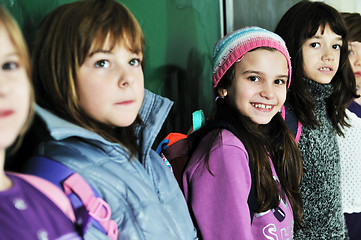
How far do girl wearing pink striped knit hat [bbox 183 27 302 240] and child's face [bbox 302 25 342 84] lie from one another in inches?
10.4

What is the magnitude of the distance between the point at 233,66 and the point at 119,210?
35.1 inches

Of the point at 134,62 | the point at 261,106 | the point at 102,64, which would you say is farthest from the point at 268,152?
the point at 102,64

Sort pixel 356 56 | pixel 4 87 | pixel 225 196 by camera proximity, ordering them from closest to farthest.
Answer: pixel 4 87, pixel 225 196, pixel 356 56

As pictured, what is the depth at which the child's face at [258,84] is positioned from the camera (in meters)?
1.71

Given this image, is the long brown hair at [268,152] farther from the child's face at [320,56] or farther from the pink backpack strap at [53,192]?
the pink backpack strap at [53,192]

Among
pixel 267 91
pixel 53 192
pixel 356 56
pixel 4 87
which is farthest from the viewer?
pixel 356 56

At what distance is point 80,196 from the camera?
0.98 meters

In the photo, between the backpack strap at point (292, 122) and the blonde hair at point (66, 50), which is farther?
the backpack strap at point (292, 122)

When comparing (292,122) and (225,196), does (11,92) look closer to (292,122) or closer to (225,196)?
(225,196)

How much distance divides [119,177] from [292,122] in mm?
1133

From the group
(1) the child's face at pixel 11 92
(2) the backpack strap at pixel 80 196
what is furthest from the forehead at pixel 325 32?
(1) the child's face at pixel 11 92

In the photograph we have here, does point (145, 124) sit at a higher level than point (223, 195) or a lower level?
higher

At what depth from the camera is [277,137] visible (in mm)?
1874

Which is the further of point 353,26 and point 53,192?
point 353,26
